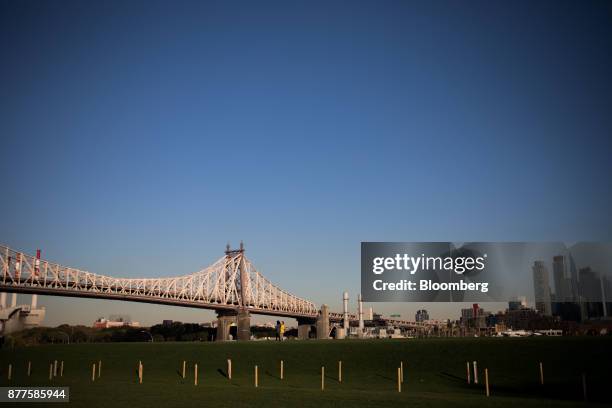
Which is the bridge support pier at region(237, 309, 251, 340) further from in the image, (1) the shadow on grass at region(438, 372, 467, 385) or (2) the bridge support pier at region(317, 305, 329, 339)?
(1) the shadow on grass at region(438, 372, 467, 385)

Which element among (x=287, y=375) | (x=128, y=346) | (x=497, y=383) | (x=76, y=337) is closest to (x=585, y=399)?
(x=497, y=383)

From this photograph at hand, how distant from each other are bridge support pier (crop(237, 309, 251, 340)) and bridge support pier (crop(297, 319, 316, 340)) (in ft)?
51.5

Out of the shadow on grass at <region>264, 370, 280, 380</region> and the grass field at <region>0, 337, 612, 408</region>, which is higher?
the grass field at <region>0, 337, 612, 408</region>

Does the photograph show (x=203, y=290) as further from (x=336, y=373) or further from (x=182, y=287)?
(x=336, y=373)

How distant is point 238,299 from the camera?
5738 inches

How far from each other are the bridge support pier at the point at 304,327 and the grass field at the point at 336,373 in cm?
8807

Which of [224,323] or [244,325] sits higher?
[224,323]

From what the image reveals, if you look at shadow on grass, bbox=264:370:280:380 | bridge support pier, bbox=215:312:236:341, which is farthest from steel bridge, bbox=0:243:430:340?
shadow on grass, bbox=264:370:280:380

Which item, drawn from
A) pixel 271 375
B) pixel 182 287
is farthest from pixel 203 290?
pixel 271 375

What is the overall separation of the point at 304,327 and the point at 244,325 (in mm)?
24450

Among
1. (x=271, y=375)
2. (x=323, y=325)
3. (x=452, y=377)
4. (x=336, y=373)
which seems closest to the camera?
(x=452, y=377)

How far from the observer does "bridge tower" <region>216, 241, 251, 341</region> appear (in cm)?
13088

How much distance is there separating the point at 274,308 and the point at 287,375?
108m

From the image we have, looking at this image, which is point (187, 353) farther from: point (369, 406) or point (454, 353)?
point (369, 406)
